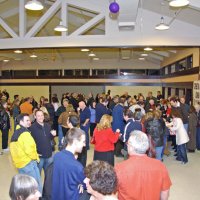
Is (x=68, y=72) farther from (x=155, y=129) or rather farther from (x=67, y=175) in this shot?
(x=67, y=175)

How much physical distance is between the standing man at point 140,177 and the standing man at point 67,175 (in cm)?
38

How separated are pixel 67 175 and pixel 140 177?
660 mm

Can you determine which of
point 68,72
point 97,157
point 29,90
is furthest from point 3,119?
point 29,90

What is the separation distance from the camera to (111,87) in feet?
58.9

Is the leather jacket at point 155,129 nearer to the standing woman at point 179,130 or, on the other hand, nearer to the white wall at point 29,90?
the standing woman at point 179,130

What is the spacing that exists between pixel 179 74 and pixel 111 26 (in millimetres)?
4835

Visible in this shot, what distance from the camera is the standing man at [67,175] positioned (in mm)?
2574

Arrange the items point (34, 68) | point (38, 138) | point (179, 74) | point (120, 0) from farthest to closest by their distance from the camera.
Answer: point (34, 68) < point (179, 74) < point (120, 0) < point (38, 138)

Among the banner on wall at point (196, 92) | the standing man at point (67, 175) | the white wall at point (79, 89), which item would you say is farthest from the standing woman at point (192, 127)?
the white wall at point (79, 89)

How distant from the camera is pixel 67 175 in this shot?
2590mm

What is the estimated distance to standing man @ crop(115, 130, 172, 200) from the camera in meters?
2.48

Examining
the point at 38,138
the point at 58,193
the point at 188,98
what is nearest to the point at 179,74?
the point at 188,98

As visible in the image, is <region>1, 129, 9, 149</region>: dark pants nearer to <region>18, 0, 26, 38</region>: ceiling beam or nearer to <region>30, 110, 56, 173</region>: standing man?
<region>18, 0, 26, 38</region>: ceiling beam

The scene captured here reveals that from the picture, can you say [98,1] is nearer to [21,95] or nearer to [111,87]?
[111,87]
